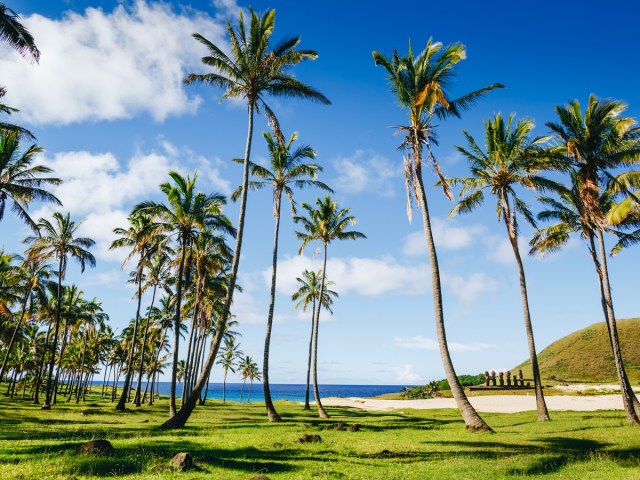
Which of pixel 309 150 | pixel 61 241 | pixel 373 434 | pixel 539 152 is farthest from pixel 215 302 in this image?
pixel 539 152

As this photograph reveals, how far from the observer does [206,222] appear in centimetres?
2550

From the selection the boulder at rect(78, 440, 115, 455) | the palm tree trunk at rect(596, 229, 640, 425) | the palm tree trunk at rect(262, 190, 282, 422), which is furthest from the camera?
the palm tree trunk at rect(262, 190, 282, 422)

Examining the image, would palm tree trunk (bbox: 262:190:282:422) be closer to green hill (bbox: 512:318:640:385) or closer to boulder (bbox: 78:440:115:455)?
boulder (bbox: 78:440:115:455)

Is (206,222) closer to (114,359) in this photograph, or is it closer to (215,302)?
(215,302)

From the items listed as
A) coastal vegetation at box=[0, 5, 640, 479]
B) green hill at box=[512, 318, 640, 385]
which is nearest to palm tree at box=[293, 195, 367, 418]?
coastal vegetation at box=[0, 5, 640, 479]

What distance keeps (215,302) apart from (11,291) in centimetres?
2043

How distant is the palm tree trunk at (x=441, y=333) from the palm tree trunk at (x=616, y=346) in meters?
7.18

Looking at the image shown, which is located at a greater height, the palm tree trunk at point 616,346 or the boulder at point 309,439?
the palm tree trunk at point 616,346

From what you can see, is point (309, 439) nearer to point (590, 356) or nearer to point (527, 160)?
point (527, 160)

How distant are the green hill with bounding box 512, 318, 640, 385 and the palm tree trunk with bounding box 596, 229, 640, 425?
1418 inches

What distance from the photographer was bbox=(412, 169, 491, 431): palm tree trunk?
16.4 metres

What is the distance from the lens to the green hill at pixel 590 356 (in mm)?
54031

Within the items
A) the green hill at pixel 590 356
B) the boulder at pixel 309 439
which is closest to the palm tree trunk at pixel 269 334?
the boulder at pixel 309 439

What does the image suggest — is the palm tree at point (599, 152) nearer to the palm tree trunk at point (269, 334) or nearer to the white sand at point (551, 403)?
the white sand at point (551, 403)
